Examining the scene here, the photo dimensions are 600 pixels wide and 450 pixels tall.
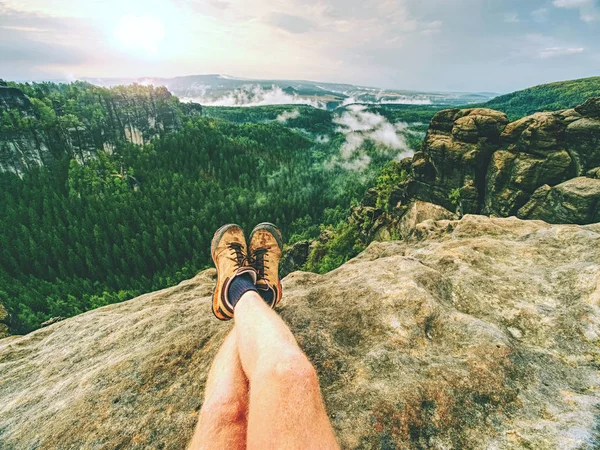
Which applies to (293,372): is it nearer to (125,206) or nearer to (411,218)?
(411,218)

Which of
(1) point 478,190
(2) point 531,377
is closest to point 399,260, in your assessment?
(2) point 531,377

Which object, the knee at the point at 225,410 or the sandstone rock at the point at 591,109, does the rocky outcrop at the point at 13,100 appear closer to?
the knee at the point at 225,410

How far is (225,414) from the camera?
2834 mm

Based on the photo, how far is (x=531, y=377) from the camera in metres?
3.84

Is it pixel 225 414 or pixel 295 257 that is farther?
pixel 295 257

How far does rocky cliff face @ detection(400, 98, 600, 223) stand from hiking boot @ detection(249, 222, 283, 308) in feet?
64.2

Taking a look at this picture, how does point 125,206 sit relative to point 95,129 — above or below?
below

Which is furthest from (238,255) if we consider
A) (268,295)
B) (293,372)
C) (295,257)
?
(295,257)

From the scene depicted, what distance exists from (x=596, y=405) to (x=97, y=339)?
9168 millimetres

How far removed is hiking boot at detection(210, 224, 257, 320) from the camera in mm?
4938

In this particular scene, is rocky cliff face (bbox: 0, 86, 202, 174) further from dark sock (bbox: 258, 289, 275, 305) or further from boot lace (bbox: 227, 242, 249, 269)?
dark sock (bbox: 258, 289, 275, 305)

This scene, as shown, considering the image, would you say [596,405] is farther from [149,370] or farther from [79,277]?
[79,277]

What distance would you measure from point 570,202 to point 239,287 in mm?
21623

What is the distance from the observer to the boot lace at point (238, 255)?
603 centimetres
